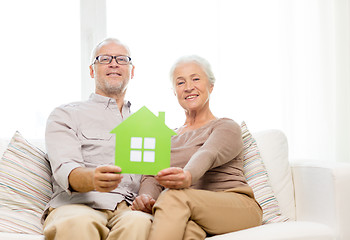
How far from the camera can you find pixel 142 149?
134 cm

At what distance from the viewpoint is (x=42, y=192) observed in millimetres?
1794

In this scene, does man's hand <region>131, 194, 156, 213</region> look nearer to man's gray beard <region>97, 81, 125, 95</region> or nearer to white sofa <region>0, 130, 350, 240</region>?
white sofa <region>0, 130, 350, 240</region>

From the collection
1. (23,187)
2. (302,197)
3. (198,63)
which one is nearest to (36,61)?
(23,187)

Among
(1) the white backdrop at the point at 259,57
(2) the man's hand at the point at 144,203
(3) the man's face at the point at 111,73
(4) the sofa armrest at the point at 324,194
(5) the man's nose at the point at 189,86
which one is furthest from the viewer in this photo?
(1) the white backdrop at the point at 259,57

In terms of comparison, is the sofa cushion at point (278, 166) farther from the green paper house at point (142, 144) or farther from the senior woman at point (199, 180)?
the green paper house at point (142, 144)

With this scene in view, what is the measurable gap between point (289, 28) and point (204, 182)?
1.91 metres

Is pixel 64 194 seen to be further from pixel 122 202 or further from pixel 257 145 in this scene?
pixel 257 145

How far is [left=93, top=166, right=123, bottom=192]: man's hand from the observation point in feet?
4.33

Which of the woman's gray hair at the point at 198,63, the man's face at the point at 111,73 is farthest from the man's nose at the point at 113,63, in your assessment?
the woman's gray hair at the point at 198,63

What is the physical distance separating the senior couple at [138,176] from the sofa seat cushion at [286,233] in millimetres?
44

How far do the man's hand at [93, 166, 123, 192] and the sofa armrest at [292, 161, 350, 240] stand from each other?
973 millimetres

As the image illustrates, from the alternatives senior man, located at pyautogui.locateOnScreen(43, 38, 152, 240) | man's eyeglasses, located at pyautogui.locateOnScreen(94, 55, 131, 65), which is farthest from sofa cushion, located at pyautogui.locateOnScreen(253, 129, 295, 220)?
man's eyeglasses, located at pyautogui.locateOnScreen(94, 55, 131, 65)

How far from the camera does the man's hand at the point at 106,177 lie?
4.33 ft

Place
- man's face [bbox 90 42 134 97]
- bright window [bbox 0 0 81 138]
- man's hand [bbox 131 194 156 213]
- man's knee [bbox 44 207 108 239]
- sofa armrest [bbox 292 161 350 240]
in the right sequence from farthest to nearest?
bright window [bbox 0 0 81 138] < man's face [bbox 90 42 134 97] < sofa armrest [bbox 292 161 350 240] < man's hand [bbox 131 194 156 213] < man's knee [bbox 44 207 108 239]
